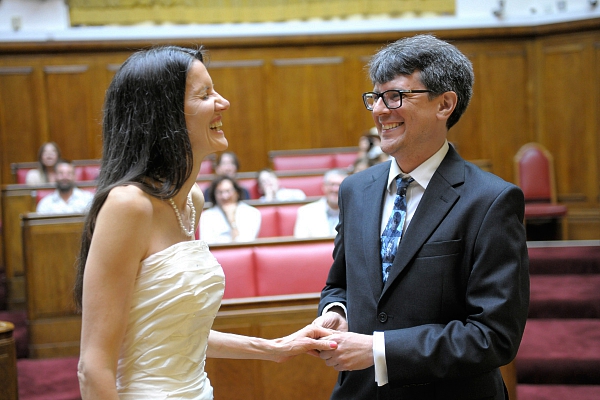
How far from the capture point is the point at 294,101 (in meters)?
7.57

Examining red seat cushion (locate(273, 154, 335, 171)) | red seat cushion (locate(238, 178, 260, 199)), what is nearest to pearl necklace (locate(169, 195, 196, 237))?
red seat cushion (locate(238, 178, 260, 199))

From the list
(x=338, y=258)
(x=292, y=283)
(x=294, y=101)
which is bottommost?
(x=292, y=283)

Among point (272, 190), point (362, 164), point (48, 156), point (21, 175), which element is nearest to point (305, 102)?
point (272, 190)

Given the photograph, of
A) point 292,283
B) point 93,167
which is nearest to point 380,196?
point 292,283

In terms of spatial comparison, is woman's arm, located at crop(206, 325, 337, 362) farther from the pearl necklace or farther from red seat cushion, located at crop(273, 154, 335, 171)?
red seat cushion, located at crop(273, 154, 335, 171)

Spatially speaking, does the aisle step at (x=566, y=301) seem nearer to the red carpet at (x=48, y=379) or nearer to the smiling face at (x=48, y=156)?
the red carpet at (x=48, y=379)

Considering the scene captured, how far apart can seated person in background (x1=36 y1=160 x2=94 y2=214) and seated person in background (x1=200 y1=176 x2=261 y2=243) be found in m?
1.14

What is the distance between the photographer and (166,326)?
1.26 meters

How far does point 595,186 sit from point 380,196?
19.6 ft

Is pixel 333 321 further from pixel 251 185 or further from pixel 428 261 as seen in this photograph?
pixel 251 185

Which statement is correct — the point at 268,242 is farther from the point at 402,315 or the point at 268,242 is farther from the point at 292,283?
the point at 402,315

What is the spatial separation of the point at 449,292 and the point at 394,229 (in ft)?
0.66

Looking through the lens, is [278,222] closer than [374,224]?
No

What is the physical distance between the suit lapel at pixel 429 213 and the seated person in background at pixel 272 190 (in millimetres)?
4160
